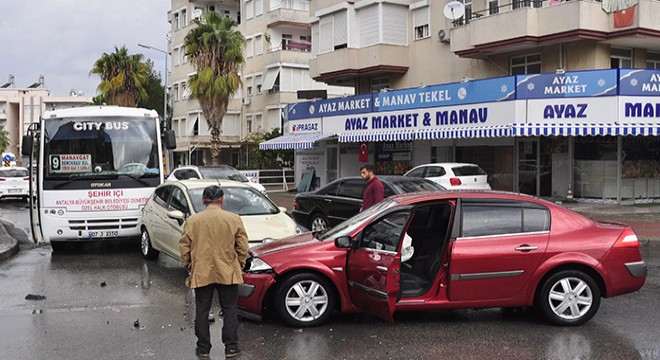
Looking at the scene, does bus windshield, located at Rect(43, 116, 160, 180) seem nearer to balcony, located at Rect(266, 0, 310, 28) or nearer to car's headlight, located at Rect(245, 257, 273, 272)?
car's headlight, located at Rect(245, 257, 273, 272)

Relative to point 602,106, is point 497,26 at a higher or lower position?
higher

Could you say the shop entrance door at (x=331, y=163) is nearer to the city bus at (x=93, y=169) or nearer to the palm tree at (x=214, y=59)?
the palm tree at (x=214, y=59)

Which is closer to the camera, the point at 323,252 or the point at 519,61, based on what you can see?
the point at 323,252

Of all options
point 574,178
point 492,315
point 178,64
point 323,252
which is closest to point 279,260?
point 323,252

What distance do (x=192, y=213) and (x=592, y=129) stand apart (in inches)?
565

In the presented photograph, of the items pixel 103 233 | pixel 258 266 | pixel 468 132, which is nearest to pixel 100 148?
pixel 103 233

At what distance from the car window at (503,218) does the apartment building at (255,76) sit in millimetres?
36099

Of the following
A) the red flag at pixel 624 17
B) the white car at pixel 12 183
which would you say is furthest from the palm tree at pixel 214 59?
the red flag at pixel 624 17

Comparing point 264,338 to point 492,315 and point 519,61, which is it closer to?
point 492,315

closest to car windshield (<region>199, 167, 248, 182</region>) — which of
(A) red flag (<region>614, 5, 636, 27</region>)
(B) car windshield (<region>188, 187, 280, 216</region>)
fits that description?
(B) car windshield (<region>188, 187, 280, 216</region>)

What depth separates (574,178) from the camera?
22.9m

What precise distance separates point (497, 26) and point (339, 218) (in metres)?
12.0

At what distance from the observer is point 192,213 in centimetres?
1031

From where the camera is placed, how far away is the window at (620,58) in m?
23.1
